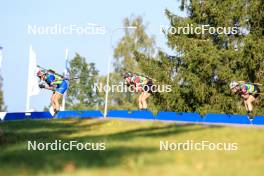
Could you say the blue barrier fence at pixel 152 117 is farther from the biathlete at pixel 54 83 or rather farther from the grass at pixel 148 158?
the grass at pixel 148 158

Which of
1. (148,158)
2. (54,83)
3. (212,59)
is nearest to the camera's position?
(148,158)

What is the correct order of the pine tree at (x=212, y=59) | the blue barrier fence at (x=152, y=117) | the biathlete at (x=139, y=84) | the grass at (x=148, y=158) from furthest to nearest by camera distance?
the pine tree at (x=212, y=59)
the biathlete at (x=139, y=84)
the blue barrier fence at (x=152, y=117)
the grass at (x=148, y=158)

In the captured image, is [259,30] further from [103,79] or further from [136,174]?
[103,79]

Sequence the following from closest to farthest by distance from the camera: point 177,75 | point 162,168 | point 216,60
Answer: point 162,168 < point 216,60 < point 177,75

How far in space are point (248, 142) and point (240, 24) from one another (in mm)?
19658

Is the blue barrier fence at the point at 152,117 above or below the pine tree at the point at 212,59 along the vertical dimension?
below

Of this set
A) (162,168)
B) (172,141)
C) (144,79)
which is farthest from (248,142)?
(144,79)

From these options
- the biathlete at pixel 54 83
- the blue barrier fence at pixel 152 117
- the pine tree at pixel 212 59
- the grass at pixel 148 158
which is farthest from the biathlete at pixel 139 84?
the grass at pixel 148 158

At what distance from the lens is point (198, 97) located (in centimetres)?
3173

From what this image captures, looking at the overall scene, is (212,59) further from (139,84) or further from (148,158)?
(148,158)

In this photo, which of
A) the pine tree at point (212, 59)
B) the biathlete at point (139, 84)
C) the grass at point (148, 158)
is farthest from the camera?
the pine tree at point (212, 59)

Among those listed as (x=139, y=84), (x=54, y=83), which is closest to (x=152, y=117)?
(x=139, y=84)

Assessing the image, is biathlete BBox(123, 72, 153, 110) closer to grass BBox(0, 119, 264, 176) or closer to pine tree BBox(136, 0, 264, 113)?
pine tree BBox(136, 0, 264, 113)

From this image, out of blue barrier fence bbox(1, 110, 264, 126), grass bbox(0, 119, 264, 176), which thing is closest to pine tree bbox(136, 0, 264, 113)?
blue barrier fence bbox(1, 110, 264, 126)
